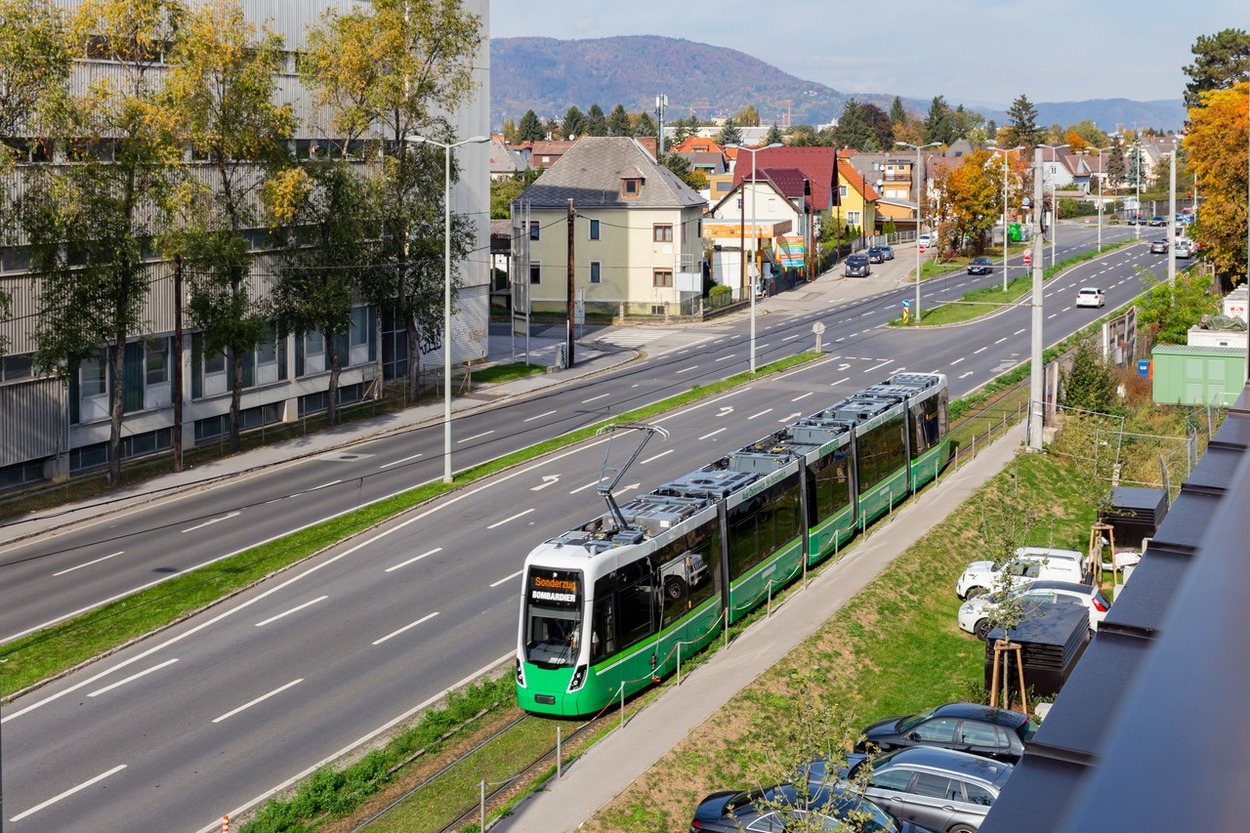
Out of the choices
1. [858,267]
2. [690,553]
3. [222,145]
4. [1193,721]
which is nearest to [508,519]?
[690,553]

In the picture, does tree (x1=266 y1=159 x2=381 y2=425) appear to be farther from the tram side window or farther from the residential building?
the tram side window

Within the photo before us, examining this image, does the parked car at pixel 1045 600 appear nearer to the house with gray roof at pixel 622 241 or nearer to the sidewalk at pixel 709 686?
the sidewalk at pixel 709 686

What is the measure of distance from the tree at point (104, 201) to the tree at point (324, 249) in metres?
5.98

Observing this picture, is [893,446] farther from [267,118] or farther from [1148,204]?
[1148,204]

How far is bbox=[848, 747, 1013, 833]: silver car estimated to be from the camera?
1934 centimetres

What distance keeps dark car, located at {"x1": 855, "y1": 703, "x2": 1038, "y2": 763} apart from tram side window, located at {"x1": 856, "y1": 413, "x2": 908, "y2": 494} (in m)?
11.3

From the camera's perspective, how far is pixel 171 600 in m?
28.8

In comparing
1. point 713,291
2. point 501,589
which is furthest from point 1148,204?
point 501,589

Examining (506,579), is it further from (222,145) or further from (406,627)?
(222,145)

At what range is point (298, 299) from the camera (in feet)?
152

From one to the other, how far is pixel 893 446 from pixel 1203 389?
18.9 metres

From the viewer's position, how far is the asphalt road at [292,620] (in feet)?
68.3

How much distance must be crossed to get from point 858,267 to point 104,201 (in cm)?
7172

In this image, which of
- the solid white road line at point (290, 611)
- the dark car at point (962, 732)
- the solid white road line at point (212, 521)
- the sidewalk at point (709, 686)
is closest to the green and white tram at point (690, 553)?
the sidewalk at point (709, 686)
